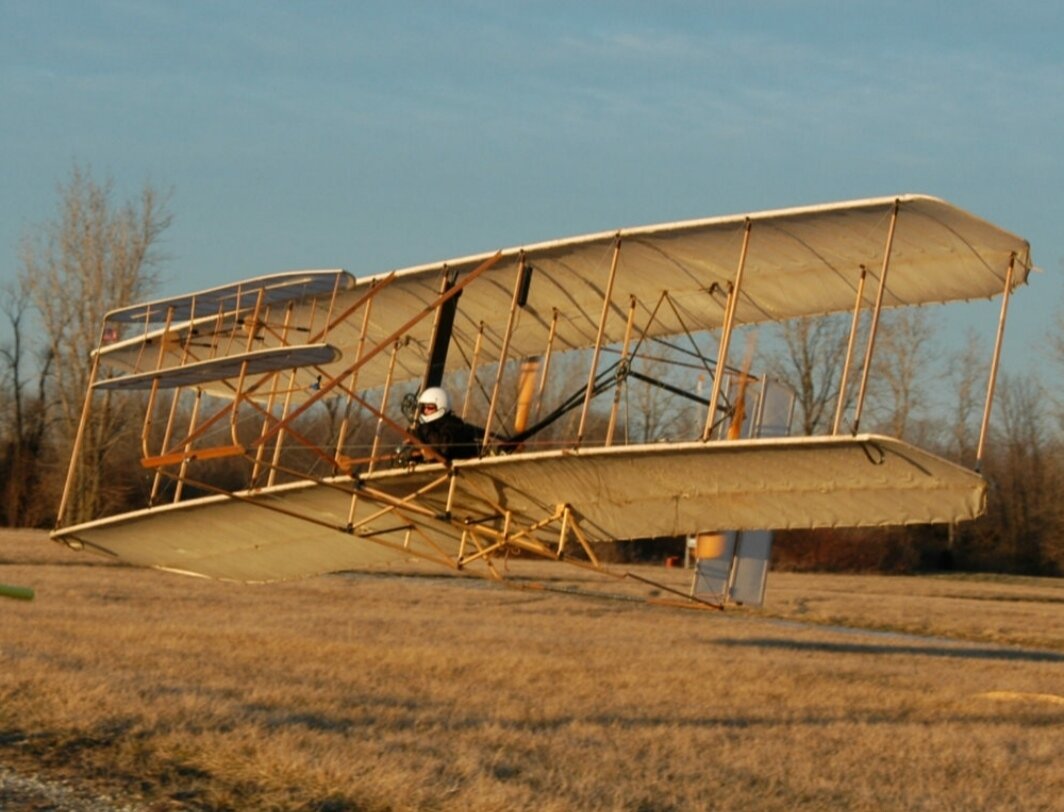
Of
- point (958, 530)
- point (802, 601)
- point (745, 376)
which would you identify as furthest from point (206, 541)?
point (958, 530)

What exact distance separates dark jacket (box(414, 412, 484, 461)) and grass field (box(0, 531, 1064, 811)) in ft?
7.23

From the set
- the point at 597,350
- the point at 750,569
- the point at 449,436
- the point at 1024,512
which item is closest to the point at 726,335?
the point at 597,350

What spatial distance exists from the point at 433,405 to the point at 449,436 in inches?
13.9

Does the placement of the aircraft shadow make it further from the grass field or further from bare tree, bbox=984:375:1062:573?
bare tree, bbox=984:375:1062:573

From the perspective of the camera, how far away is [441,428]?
1402 cm

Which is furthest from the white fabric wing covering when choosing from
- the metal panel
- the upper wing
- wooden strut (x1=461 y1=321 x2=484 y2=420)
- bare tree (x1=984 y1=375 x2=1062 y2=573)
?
bare tree (x1=984 y1=375 x2=1062 y2=573)

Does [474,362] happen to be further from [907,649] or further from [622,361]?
[907,649]

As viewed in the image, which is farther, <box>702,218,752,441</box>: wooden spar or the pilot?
the pilot

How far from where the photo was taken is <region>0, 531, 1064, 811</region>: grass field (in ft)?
26.0

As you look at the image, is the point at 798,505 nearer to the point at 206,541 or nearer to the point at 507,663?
the point at 507,663

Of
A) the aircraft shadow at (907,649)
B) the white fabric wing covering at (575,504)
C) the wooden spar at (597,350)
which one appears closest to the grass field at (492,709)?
the aircraft shadow at (907,649)

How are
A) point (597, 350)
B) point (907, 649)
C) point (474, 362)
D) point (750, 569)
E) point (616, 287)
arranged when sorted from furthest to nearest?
point (907, 649), point (750, 569), point (474, 362), point (616, 287), point (597, 350)

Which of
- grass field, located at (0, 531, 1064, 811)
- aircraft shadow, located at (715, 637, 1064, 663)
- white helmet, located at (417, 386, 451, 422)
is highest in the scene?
white helmet, located at (417, 386, 451, 422)

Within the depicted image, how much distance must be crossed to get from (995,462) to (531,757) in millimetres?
57819
